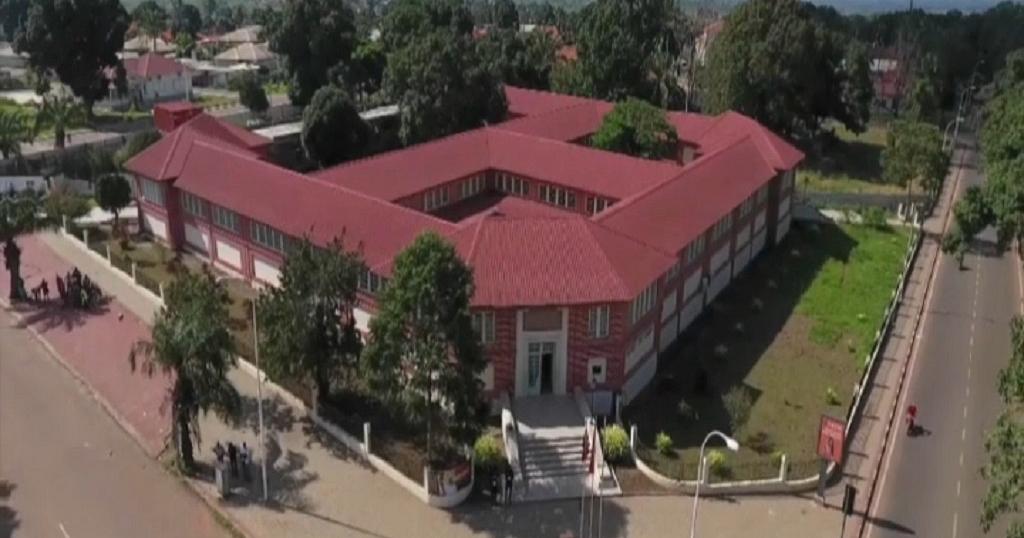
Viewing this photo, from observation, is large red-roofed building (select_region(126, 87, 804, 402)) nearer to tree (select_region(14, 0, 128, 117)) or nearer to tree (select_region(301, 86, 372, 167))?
tree (select_region(301, 86, 372, 167))

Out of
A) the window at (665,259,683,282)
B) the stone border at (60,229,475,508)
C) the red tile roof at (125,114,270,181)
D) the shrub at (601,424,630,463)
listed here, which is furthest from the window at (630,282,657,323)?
the red tile roof at (125,114,270,181)

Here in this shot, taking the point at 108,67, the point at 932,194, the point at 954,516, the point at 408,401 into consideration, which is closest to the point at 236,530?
the point at 408,401

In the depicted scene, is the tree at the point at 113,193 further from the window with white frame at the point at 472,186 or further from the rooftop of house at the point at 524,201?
the window with white frame at the point at 472,186

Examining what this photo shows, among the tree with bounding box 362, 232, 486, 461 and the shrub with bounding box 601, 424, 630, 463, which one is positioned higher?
the tree with bounding box 362, 232, 486, 461

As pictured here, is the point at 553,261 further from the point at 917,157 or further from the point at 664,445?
the point at 917,157

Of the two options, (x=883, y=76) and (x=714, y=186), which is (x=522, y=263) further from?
(x=883, y=76)

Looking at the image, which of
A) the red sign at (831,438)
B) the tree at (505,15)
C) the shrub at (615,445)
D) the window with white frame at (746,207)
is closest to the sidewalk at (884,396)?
the red sign at (831,438)

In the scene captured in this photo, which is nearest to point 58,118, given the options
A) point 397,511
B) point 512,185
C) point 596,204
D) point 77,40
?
point 77,40
